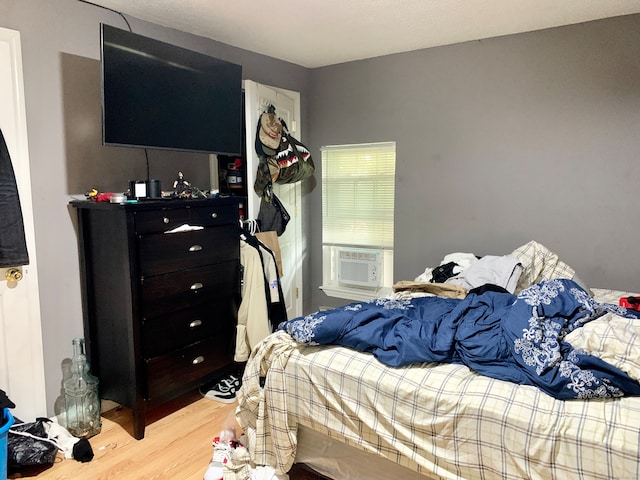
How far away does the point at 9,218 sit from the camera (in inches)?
Answer: 84.4

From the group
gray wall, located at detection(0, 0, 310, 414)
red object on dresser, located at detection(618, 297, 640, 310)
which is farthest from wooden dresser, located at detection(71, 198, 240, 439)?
red object on dresser, located at detection(618, 297, 640, 310)

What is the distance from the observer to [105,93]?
7.11 feet

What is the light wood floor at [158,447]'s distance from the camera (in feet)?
6.87

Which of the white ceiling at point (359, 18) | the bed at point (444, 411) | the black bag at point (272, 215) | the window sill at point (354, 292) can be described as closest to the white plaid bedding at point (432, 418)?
the bed at point (444, 411)

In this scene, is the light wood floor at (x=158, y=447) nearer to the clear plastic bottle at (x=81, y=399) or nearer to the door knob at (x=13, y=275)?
the clear plastic bottle at (x=81, y=399)

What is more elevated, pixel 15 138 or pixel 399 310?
pixel 15 138

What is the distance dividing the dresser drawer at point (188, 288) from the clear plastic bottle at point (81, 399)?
1.61ft

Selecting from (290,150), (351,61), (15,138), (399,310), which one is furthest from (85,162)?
(351,61)

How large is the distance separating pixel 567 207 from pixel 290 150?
2022 mm

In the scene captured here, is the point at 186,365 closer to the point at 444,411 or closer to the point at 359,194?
the point at 444,411

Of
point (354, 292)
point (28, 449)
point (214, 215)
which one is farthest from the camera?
point (354, 292)

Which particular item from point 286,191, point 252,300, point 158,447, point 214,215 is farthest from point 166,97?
point 158,447

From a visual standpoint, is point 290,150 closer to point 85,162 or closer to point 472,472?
point 85,162

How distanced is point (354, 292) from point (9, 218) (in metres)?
2.64
